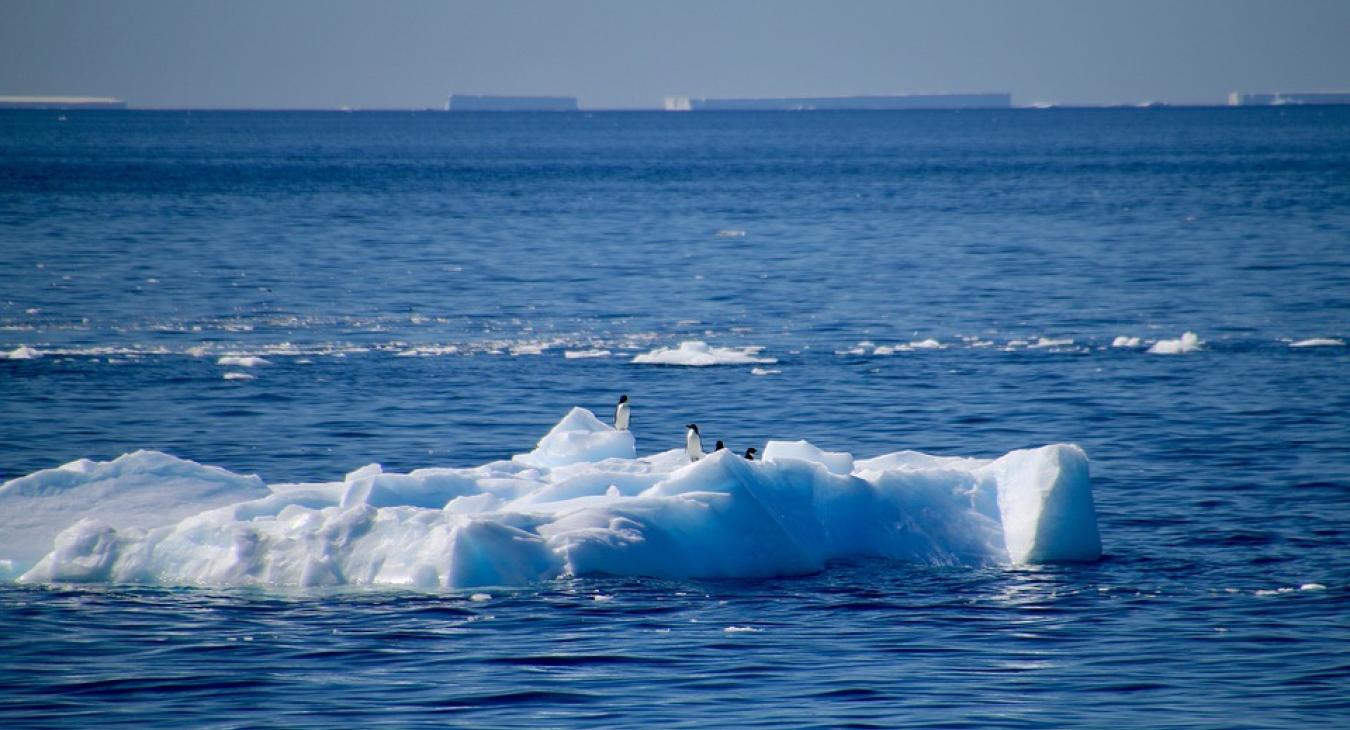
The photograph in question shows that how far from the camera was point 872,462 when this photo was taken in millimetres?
20297

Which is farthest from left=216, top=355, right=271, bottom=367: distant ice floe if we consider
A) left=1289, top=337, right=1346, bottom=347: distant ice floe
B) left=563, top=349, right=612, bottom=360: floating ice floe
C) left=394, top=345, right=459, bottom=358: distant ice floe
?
left=1289, top=337, right=1346, bottom=347: distant ice floe

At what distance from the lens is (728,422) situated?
27.8 m

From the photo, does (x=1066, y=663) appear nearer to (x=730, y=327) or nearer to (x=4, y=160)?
(x=730, y=327)

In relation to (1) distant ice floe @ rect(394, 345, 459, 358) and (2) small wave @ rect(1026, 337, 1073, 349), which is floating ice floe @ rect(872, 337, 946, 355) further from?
(1) distant ice floe @ rect(394, 345, 459, 358)

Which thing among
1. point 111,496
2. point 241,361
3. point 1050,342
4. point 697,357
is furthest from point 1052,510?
point 241,361

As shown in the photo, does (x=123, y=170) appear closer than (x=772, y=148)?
Yes

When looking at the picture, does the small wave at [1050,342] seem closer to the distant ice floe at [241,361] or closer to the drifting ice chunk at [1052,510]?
the distant ice floe at [241,361]

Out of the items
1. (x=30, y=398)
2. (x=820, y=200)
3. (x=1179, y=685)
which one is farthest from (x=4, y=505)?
(x=820, y=200)

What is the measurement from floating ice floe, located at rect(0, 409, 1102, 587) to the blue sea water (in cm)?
43

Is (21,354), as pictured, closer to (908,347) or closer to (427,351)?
(427,351)

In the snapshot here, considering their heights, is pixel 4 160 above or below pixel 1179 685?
above

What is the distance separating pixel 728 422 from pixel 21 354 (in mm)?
15963

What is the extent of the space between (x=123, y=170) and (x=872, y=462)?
112 m

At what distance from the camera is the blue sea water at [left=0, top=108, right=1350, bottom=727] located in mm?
14266
